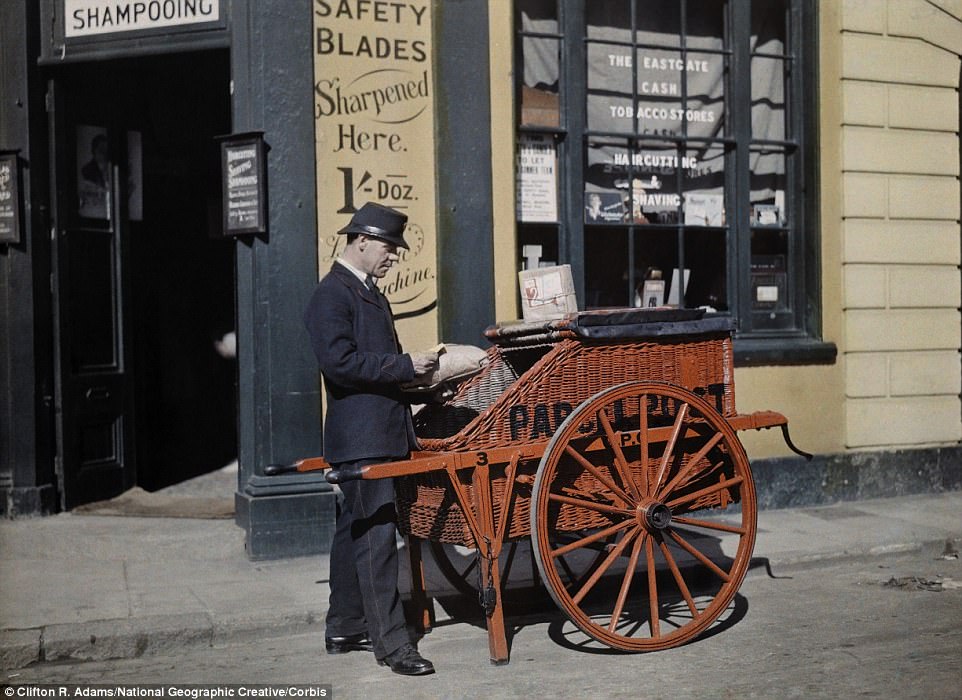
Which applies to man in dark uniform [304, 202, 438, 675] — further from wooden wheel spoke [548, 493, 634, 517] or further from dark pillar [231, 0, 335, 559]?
dark pillar [231, 0, 335, 559]

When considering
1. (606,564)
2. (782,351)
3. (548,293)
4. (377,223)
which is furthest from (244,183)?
(782,351)

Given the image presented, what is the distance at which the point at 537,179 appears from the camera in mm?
8539

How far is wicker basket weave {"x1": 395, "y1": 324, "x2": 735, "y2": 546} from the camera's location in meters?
5.15

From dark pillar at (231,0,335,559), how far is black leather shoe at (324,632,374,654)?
1.95 m

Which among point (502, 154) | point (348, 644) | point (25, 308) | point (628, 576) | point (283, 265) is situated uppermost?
point (502, 154)

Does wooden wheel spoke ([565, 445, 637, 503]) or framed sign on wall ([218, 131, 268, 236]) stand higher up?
framed sign on wall ([218, 131, 268, 236])

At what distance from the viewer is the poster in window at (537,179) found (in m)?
8.47

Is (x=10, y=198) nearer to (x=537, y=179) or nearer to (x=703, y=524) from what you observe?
(x=537, y=179)

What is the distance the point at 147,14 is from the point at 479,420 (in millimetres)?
4464

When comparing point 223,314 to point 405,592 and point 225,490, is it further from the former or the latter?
point 405,592

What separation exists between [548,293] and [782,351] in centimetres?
382

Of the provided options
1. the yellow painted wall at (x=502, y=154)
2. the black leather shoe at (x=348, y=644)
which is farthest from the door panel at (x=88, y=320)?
the black leather shoe at (x=348, y=644)

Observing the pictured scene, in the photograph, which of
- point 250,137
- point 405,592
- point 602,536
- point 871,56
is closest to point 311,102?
point 250,137

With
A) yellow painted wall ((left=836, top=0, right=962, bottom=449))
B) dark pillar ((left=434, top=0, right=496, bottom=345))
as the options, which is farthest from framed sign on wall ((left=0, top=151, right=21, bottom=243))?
yellow painted wall ((left=836, top=0, right=962, bottom=449))
